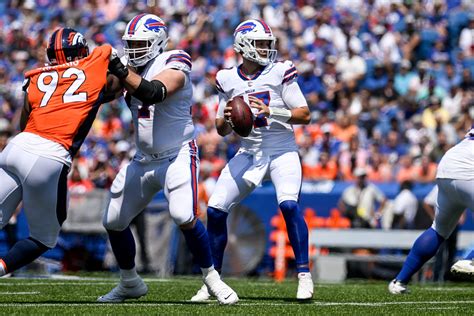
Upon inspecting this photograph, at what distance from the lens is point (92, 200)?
13.1 meters

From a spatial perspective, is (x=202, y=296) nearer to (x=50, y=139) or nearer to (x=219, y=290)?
(x=219, y=290)

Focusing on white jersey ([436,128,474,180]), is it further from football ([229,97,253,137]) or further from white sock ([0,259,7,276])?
white sock ([0,259,7,276])

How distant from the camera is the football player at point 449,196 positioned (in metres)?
7.02

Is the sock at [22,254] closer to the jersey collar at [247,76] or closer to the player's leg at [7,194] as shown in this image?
the player's leg at [7,194]

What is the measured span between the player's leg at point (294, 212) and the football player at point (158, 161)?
636 mm

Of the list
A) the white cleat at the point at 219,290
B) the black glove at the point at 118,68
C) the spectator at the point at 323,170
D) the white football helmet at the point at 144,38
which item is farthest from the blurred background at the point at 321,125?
the black glove at the point at 118,68

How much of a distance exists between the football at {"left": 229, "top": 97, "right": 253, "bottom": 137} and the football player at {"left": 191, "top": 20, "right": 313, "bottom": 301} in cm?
7

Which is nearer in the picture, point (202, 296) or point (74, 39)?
point (74, 39)

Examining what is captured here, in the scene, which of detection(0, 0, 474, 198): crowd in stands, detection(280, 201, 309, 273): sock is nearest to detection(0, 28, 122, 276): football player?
detection(280, 201, 309, 273): sock

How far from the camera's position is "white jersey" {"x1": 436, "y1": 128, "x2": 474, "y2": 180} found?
7.02 m

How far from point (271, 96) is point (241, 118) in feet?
1.63

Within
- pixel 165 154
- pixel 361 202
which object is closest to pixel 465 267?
pixel 165 154

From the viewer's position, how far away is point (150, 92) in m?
6.10

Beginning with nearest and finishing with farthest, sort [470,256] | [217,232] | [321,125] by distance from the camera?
1. [470,256]
2. [217,232]
3. [321,125]
